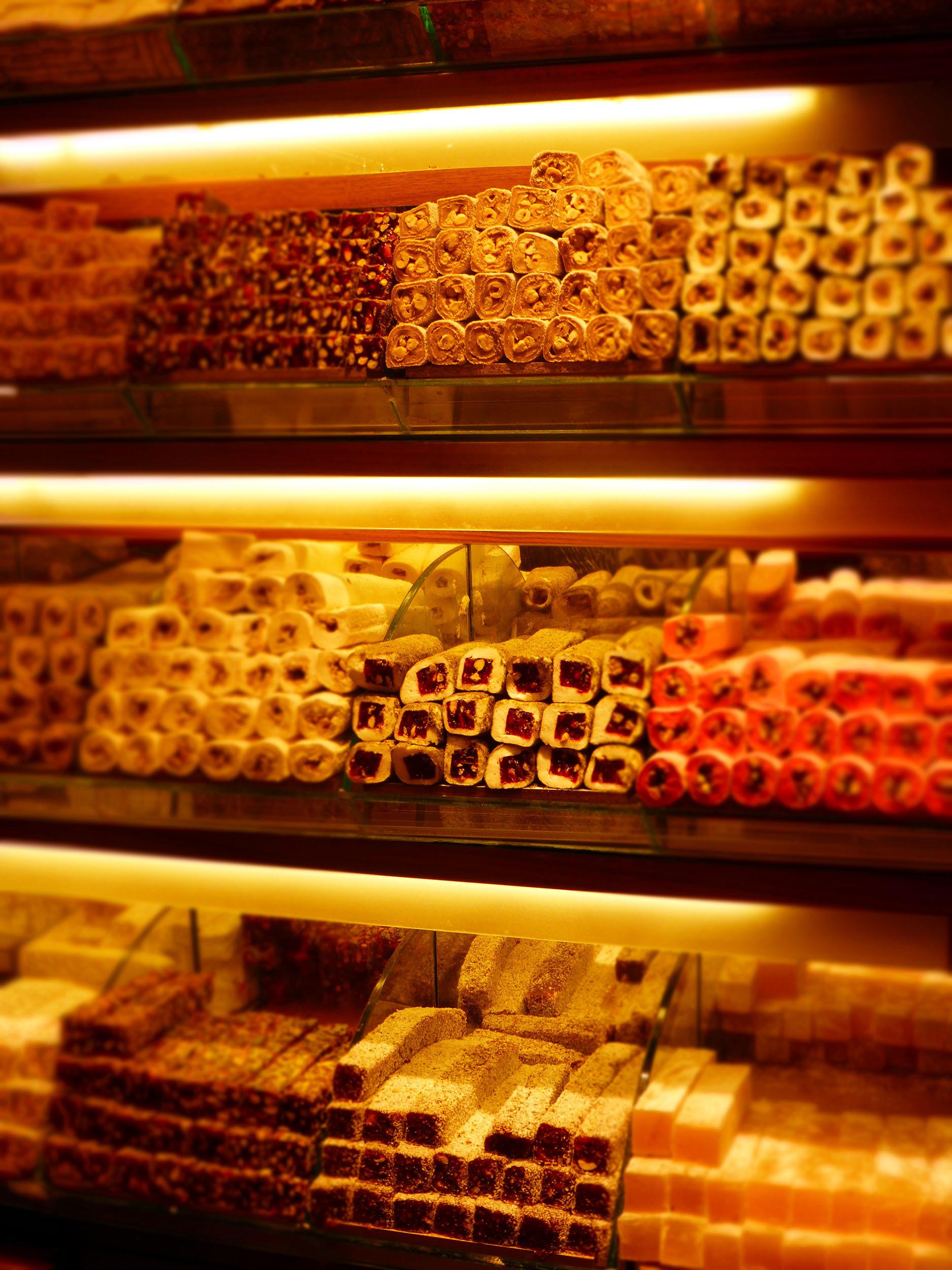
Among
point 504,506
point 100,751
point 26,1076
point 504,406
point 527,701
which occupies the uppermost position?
point 504,406

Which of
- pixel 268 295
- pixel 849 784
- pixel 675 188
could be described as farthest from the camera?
pixel 268 295

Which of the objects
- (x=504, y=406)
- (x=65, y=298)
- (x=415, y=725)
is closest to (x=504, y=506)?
(x=504, y=406)

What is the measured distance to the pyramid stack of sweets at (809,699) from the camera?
1.62 metres

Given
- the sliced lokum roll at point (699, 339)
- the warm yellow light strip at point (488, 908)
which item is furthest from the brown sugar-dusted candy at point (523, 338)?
the warm yellow light strip at point (488, 908)

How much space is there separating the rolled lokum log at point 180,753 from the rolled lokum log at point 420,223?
2.88 feet

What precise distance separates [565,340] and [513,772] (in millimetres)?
635

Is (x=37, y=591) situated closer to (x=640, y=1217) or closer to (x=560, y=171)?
(x=560, y=171)

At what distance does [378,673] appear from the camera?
1.91 meters

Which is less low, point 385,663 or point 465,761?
point 385,663

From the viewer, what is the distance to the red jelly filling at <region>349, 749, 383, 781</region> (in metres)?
1.87

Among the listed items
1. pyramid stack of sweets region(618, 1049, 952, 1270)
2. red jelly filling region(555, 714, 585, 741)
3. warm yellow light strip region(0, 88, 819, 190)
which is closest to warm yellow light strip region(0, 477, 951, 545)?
red jelly filling region(555, 714, 585, 741)

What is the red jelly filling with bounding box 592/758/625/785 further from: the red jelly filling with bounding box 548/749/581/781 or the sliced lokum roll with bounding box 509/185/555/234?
the sliced lokum roll with bounding box 509/185/555/234

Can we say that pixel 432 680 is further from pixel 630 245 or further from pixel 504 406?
pixel 630 245

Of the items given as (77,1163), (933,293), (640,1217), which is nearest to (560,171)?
(933,293)
